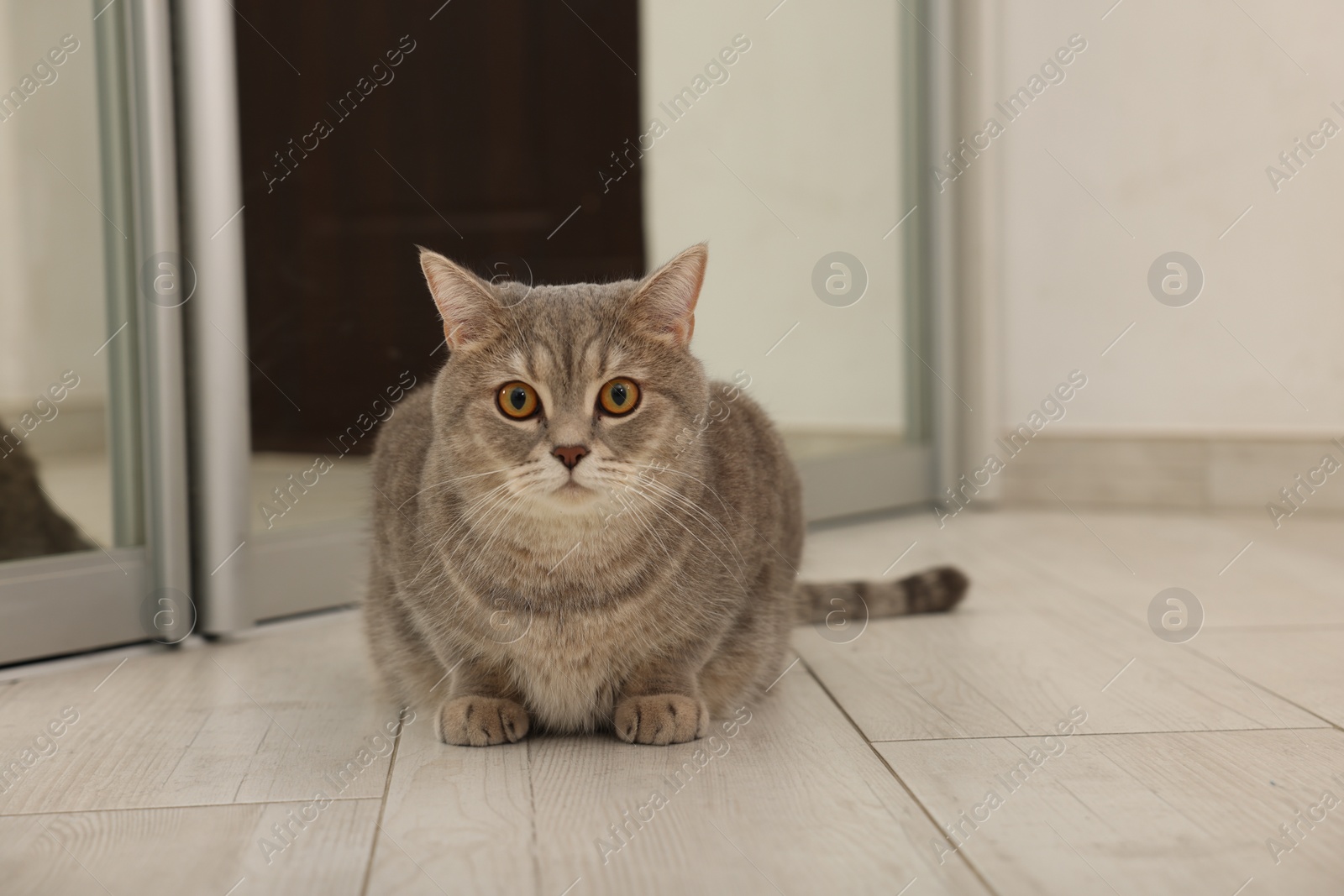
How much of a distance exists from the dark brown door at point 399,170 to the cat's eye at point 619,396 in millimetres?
1025

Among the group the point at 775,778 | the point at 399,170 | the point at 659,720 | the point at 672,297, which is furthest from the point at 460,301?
the point at 399,170

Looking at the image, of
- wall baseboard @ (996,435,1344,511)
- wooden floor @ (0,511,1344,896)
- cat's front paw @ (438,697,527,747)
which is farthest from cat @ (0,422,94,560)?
wall baseboard @ (996,435,1344,511)

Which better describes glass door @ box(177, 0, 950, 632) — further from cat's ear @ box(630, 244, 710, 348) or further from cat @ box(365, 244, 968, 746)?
cat's ear @ box(630, 244, 710, 348)

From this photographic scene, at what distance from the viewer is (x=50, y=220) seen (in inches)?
79.7

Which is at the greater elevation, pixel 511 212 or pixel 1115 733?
pixel 511 212

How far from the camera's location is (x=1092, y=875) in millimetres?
1075

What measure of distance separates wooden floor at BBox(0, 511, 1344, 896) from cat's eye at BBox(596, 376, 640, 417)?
42cm

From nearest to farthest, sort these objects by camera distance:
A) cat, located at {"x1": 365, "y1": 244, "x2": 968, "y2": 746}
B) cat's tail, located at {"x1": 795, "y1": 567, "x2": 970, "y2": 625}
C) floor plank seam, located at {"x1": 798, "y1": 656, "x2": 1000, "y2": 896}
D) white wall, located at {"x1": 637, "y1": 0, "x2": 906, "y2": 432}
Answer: floor plank seam, located at {"x1": 798, "y1": 656, "x2": 1000, "y2": 896}
cat, located at {"x1": 365, "y1": 244, "x2": 968, "y2": 746}
cat's tail, located at {"x1": 795, "y1": 567, "x2": 970, "y2": 625}
white wall, located at {"x1": 637, "y1": 0, "x2": 906, "y2": 432}

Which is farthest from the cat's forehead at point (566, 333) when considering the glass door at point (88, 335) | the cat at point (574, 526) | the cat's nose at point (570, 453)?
the glass door at point (88, 335)

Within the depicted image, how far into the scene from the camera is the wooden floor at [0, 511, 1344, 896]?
3.61 feet

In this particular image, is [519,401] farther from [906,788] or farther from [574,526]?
[906,788]

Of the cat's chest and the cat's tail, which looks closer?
the cat's chest

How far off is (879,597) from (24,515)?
149 centimetres

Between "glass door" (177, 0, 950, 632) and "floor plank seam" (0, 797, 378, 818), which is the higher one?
"glass door" (177, 0, 950, 632)
